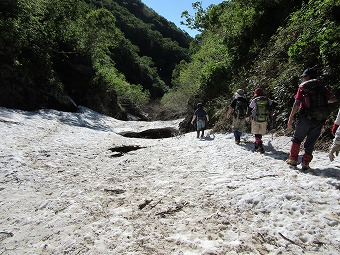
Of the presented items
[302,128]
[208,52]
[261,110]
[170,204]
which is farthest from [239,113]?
[208,52]

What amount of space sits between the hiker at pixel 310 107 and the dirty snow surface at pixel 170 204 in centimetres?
66

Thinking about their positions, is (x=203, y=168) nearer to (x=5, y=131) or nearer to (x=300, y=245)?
(x=300, y=245)

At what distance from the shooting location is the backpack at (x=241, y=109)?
33.6 ft

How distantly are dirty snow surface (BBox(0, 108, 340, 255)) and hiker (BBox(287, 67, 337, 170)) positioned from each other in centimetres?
66

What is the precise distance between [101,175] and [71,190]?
1252 millimetres

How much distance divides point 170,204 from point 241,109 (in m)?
6.15

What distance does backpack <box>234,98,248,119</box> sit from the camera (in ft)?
33.6

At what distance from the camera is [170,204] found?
5195 millimetres

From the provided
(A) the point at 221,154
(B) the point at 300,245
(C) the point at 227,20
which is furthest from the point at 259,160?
(C) the point at 227,20

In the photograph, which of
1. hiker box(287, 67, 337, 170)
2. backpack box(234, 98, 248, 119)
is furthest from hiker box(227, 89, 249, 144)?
hiker box(287, 67, 337, 170)

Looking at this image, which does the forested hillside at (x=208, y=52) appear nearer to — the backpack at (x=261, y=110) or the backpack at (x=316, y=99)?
the backpack at (x=261, y=110)

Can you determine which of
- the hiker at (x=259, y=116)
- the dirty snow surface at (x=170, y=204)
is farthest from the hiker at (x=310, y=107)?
the hiker at (x=259, y=116)

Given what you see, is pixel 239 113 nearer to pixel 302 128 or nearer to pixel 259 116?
pixel 259 116

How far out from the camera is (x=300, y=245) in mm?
3533
